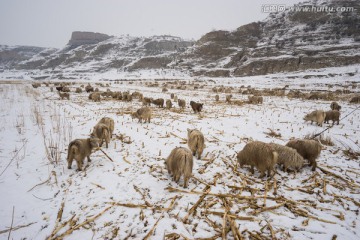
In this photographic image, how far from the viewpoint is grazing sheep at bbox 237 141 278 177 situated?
475 centimetres

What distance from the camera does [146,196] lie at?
13.9 ft

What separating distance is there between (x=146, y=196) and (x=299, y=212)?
299 cm

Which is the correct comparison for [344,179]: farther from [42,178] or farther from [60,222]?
[42,178]

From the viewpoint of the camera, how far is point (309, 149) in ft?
17.7

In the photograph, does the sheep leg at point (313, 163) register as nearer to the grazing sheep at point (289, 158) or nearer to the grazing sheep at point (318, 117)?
the grazing sheep at point (289, 158)

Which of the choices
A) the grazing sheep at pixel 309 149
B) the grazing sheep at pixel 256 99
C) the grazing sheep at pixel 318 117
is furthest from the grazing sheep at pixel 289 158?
the grazing sheep at pixel 256 99

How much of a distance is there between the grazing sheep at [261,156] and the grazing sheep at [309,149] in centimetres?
132

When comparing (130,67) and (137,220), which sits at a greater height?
(130,67)

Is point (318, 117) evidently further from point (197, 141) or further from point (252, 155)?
point (197, 141)

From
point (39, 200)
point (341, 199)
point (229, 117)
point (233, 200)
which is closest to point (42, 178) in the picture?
point (39, 200)

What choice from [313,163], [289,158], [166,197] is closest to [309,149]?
[313,163]

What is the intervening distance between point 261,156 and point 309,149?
5.29 feet

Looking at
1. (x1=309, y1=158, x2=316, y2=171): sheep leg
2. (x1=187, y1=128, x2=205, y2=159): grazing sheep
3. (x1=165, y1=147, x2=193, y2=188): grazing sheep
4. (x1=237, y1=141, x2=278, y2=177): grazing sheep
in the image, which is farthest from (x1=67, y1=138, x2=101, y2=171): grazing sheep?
(x1=309, y1=158, x2=316, y2=171): sheep leg

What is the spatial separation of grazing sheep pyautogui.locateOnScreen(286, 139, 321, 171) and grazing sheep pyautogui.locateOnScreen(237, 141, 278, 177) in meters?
1.32
